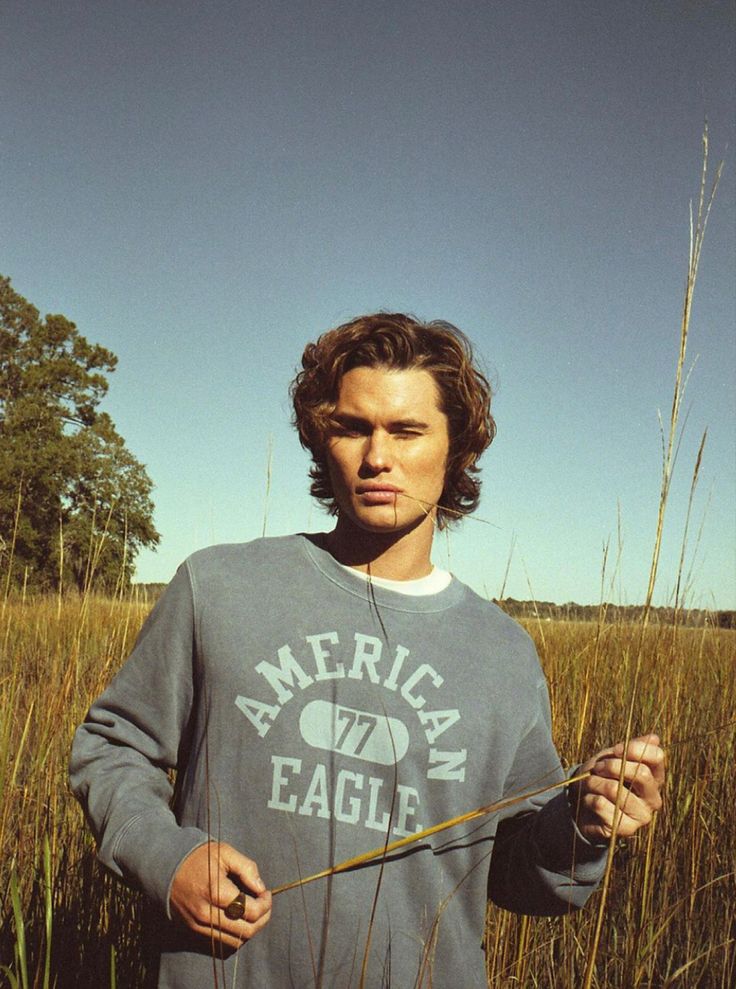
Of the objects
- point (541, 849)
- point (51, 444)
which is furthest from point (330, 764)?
point (51, 444)

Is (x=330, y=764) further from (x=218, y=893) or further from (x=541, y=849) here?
(x=541, y=849)

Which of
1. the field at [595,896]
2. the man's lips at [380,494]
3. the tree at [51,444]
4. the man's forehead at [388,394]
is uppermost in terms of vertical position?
the tree at [51,444]

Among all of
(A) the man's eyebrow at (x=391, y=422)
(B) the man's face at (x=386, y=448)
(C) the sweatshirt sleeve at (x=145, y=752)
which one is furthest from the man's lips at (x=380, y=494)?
(C) the sweatshirt sleeve at (x=145, y=752)

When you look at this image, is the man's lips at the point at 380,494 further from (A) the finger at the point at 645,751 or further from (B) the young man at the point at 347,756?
(A) the finger at the point at 645,751

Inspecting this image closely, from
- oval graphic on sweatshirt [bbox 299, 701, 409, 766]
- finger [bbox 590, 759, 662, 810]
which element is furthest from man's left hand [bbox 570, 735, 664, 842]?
oval graphic on sweatshirt [bbox 299, 701, 409, 766]

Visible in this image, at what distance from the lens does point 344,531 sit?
4.35 ft

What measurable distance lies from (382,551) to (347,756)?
0.39m

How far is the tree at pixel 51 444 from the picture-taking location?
15.1 metres

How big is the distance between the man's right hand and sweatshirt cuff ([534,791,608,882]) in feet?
1.61

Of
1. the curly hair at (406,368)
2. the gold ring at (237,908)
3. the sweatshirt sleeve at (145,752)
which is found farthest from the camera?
the curly hair at (406,368)

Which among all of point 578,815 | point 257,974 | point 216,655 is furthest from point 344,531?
point 257,974

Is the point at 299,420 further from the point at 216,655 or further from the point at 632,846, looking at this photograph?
the point at 632,846

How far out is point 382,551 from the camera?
4.27ft

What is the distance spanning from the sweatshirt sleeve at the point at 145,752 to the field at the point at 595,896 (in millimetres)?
161
